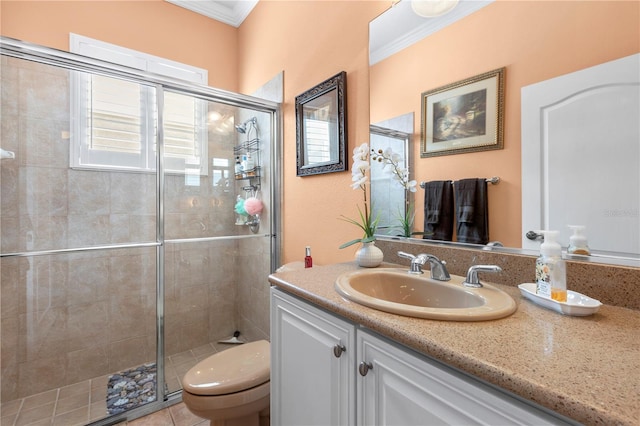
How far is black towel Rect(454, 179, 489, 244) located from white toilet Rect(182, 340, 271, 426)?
1.04 m

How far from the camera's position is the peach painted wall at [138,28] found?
1.95 metres

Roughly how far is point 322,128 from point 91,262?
1.82 meters

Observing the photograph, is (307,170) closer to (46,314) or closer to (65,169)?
(65,169)

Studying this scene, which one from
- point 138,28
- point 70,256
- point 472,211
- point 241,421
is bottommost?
point 241,421

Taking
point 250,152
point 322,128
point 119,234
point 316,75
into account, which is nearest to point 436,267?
point 322,128

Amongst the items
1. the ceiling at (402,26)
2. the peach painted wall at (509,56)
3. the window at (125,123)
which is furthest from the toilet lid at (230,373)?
the ceiling at (402,26)

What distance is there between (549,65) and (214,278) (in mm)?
2384

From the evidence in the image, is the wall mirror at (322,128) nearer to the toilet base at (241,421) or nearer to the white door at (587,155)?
the white door at (587,155)

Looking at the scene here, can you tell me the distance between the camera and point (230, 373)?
4.34 feet

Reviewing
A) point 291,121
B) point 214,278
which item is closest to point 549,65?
point 291,121

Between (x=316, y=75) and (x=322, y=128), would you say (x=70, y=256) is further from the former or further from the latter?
(x=316, y=75)

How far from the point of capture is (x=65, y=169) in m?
1.96

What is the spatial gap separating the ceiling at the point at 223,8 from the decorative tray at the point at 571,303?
278 cm

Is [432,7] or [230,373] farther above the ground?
[432,7]
